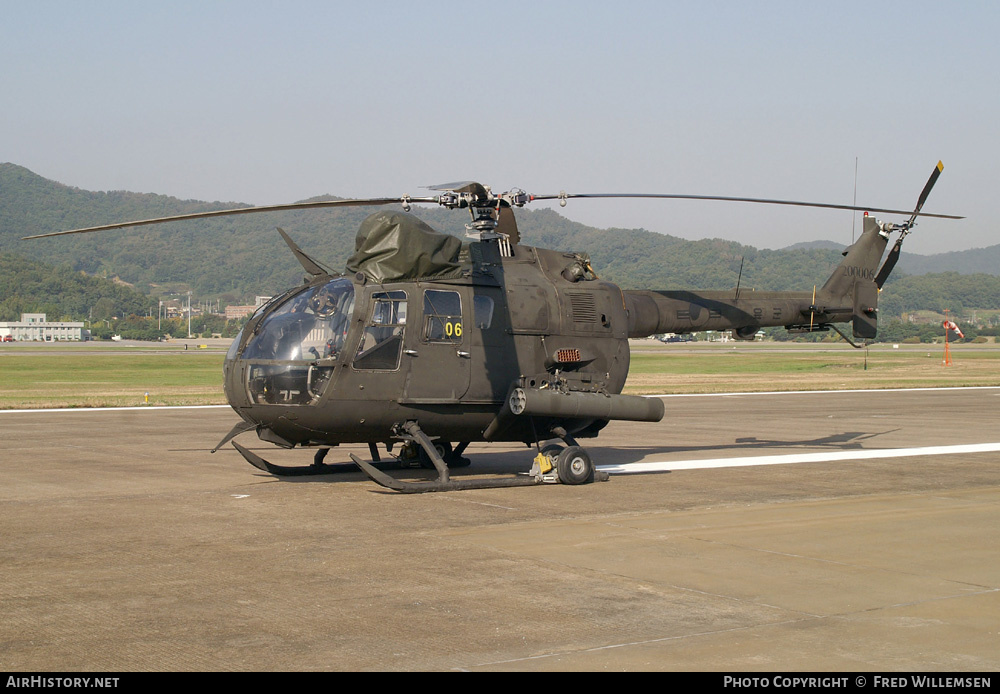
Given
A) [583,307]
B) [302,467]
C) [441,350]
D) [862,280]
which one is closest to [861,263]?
[862,280]

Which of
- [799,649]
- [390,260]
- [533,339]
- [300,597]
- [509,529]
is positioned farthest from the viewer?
[533,339]

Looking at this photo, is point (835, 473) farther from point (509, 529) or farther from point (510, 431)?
point (509, 529)

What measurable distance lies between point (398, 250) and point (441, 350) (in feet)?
4.33

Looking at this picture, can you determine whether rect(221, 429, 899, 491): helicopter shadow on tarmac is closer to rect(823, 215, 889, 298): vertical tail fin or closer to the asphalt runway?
the asphalt runway

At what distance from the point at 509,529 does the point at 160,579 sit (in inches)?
135

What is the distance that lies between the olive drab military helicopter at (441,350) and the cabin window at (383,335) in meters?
0.01

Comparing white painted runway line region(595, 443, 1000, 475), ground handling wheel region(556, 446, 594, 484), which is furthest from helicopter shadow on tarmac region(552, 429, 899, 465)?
ground handling wheel region(556, 446, 594, 484)

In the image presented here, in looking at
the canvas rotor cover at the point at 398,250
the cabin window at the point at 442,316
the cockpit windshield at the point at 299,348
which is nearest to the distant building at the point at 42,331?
the canvas rotor cover at the point at 398,250

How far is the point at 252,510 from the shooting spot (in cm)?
1072

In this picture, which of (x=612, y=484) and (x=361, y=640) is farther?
(x=612, y=484)

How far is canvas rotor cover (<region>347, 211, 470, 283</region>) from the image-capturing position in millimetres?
12242

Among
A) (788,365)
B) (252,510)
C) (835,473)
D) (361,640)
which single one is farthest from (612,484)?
(788,365)

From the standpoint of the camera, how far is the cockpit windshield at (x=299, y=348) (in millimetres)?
11523

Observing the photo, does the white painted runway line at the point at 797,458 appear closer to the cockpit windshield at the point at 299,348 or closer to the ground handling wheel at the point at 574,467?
the ground handling wheel at the point at 574,467
